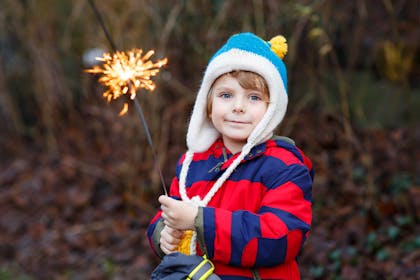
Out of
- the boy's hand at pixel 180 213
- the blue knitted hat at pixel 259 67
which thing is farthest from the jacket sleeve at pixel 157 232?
the blue knitted hat at pixel 259 67

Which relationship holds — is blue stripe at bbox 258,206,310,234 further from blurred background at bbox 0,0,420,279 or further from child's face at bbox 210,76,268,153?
blurred background at bbox 0,0,420,279

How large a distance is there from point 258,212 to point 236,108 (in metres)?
0.40

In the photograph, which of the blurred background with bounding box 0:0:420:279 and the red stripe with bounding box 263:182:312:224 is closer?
the red stripe with bounding box 263:182:312:224

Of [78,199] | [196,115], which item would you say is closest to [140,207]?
[78,199]

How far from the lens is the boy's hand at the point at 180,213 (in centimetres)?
218

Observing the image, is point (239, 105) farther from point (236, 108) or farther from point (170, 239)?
point (170, 239)

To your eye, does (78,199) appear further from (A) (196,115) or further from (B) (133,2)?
(A) (196,115)

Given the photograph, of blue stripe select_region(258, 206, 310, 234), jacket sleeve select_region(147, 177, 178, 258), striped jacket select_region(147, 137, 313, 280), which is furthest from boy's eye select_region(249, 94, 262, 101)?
jacket sleeve select_region(147, 177, 178, 258)

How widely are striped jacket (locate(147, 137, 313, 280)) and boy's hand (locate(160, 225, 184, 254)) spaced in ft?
0.58

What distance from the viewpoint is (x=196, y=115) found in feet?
8.22

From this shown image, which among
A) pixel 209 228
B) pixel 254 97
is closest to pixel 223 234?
pixel 209 228

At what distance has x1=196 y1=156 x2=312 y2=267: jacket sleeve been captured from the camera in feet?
7.10

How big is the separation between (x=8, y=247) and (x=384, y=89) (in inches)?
151

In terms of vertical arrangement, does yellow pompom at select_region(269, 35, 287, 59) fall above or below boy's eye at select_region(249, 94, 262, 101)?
above
